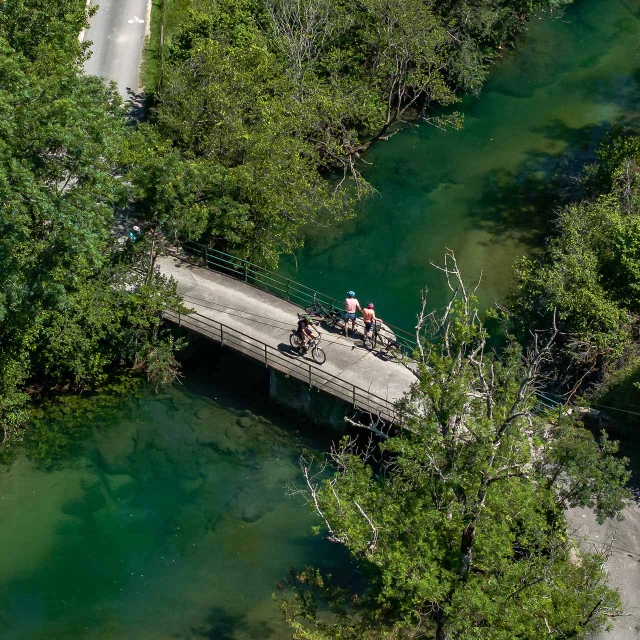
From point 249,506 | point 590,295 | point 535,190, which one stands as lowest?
point 249,506

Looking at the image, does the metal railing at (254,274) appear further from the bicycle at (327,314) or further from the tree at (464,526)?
the tree at (464,526)

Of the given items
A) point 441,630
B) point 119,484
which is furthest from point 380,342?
point 441,630

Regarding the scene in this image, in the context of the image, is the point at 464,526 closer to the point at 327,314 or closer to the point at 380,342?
the point at 380,342

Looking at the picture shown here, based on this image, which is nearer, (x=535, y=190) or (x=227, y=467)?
(x=227, y=467)

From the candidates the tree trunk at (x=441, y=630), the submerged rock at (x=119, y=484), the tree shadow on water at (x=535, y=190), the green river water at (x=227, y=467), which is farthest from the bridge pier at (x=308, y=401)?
the tree shadow on water at (x=535, y=190)

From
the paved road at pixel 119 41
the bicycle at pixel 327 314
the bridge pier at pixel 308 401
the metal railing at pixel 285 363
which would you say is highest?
the paved road at pixel 119 41

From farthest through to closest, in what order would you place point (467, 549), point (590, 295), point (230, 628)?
point (590, 295)
point (230, 628)
point (467, 549)
